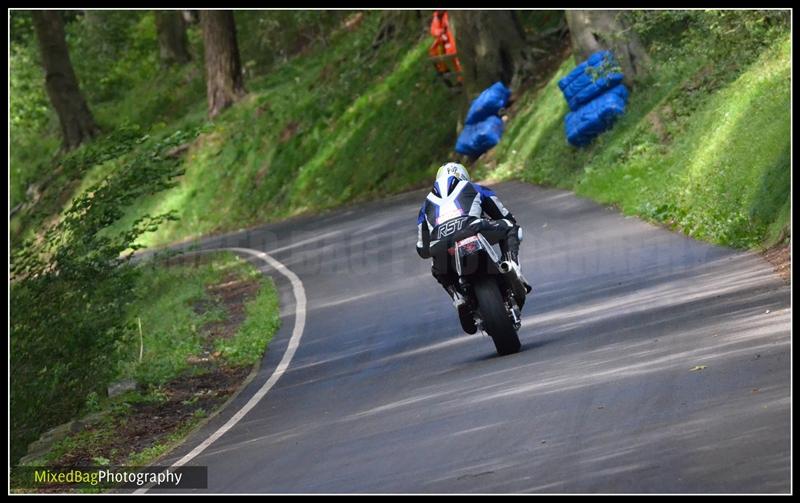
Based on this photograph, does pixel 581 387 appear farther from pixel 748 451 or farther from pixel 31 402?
pixel 31 402

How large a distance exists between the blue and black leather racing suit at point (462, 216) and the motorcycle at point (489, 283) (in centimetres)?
10

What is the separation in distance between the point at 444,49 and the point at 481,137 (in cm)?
475

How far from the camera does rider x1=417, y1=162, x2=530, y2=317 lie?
1393cm

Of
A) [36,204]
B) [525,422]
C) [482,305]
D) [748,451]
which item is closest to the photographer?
[748,451]

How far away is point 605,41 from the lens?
102ft

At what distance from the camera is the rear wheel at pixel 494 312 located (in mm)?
13602

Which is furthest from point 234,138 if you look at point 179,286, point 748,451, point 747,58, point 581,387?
point 748,451

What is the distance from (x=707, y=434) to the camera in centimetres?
906

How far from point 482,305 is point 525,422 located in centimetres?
316

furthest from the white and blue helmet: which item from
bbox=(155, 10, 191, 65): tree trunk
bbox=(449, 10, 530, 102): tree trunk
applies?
bbox=(155, 10, 191, 65): tree trunk

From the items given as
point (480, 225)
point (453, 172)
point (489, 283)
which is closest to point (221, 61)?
point (453, 172)

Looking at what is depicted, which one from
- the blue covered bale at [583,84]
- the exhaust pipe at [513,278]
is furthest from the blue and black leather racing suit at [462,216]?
the blue covered bale at [583,84]

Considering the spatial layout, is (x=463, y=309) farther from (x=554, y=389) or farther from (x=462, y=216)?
(x=554, y=389)

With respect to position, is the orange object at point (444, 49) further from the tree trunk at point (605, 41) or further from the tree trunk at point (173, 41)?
the tree trunk at point (173, 41)
